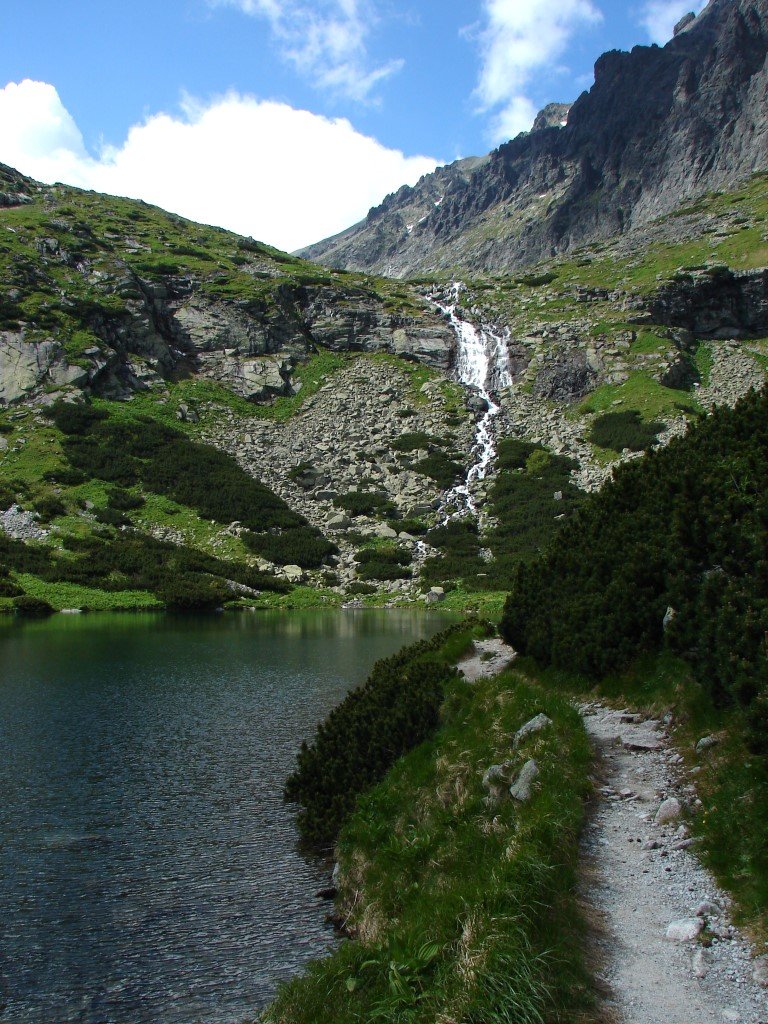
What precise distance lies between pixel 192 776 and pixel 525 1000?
13243mm

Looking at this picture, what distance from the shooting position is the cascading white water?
80.4 m

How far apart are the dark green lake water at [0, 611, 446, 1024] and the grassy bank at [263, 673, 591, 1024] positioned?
4.96ft

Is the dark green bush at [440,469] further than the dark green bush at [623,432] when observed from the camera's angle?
Yes

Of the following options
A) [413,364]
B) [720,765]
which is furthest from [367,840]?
[413,364]

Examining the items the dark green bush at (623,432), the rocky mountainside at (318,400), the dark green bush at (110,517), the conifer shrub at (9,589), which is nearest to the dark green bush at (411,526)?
the rocky mountainside at (318,400)

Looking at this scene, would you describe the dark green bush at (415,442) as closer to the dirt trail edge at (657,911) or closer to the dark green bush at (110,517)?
the dark green bush at (110,517)

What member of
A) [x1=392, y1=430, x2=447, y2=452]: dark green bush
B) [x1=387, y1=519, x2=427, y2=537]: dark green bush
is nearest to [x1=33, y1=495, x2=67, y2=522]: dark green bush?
[x1=387, y1=519, x2=427, y2=537]: dark green bush

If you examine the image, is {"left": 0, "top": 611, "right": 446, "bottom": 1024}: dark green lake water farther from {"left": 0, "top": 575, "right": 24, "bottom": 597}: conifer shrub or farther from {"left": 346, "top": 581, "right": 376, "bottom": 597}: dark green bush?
{"left": 346, "top": 581, "right": 376, "bottom": 597}: dark green bush

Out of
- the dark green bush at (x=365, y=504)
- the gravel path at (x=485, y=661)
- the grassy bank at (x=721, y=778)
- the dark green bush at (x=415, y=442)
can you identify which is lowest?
the gravel path at (x=485, y=661)

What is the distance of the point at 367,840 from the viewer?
473 inches

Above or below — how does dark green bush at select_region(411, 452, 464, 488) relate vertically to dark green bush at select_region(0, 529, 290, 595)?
above

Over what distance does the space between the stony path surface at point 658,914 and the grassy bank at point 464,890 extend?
0.34m

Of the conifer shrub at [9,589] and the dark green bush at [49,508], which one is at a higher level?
the dark green bush at [49,508]

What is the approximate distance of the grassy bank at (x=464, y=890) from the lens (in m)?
5.52
